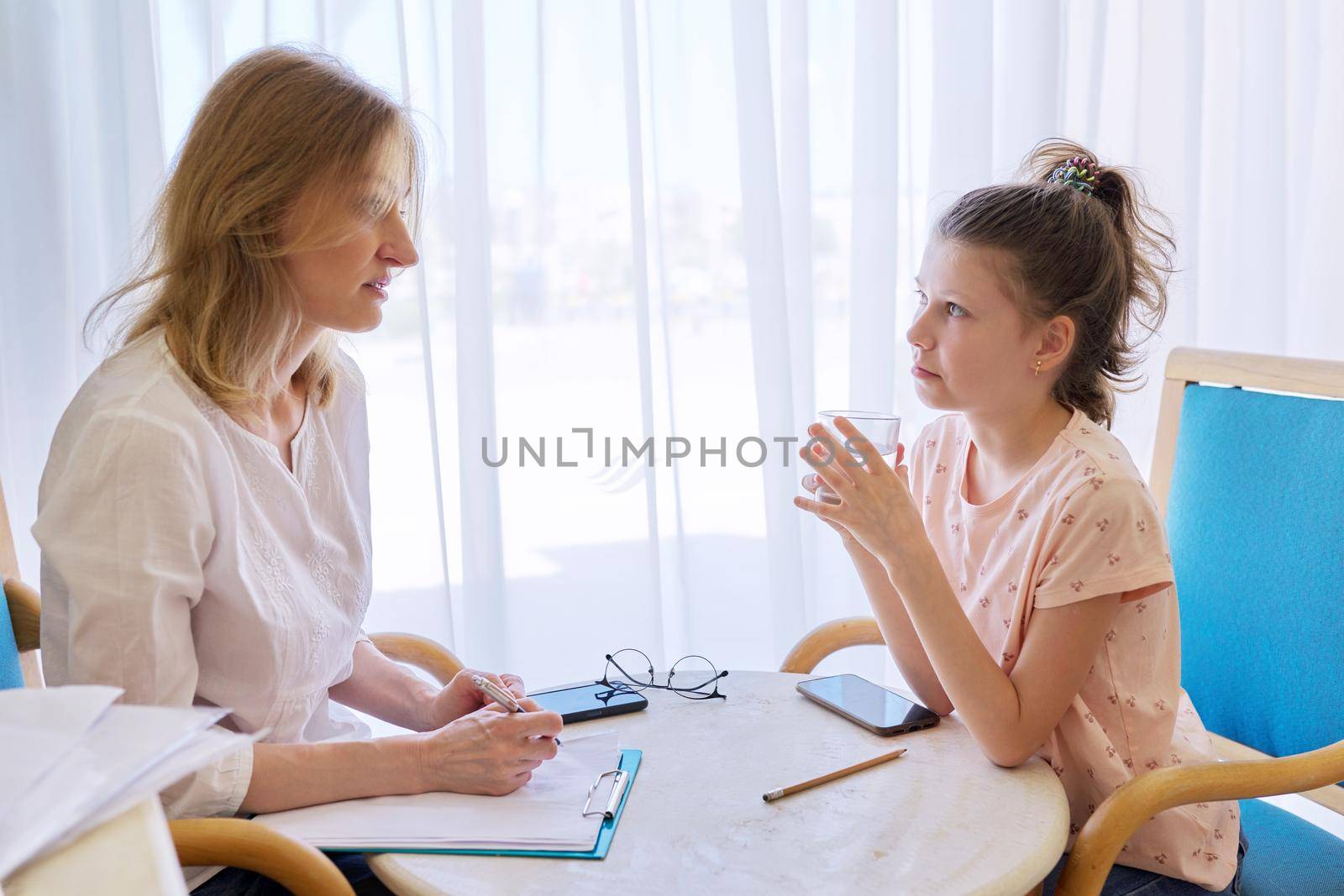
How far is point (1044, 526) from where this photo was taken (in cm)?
123

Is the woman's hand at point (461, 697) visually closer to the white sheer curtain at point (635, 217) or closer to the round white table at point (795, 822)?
the round white table at point (795, 822)

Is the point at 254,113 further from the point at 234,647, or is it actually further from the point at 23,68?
the point at 23,68

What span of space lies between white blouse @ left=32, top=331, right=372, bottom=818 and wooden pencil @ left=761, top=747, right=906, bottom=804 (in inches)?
20.7

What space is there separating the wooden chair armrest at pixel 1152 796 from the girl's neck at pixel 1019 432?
402 millimetres

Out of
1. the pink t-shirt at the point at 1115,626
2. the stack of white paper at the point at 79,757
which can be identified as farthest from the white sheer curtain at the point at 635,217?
the stack of white paper at the point at 79,757

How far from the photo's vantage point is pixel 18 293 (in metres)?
1.87

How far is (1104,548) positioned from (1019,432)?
0.22 metres

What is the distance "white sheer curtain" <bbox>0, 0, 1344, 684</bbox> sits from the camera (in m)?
1.90

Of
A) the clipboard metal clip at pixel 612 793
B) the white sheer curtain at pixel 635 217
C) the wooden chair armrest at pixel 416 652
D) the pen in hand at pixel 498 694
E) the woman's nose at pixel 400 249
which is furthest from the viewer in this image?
the white sheer curtain at pixel 635 217

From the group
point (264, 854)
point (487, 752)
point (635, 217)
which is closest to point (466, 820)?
point (487, 752)

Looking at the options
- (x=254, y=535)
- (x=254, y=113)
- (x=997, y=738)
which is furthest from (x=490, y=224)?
(x=997, y=738)

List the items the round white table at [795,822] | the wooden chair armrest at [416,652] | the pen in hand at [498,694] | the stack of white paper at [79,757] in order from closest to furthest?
the stack of white paper at [79,757]
the round white table at [795,822]
the pen in hand at [498,694]
the wooden chair armrest at [416,652]

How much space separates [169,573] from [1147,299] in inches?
47.4

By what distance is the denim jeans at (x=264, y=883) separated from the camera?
3.50 ft
